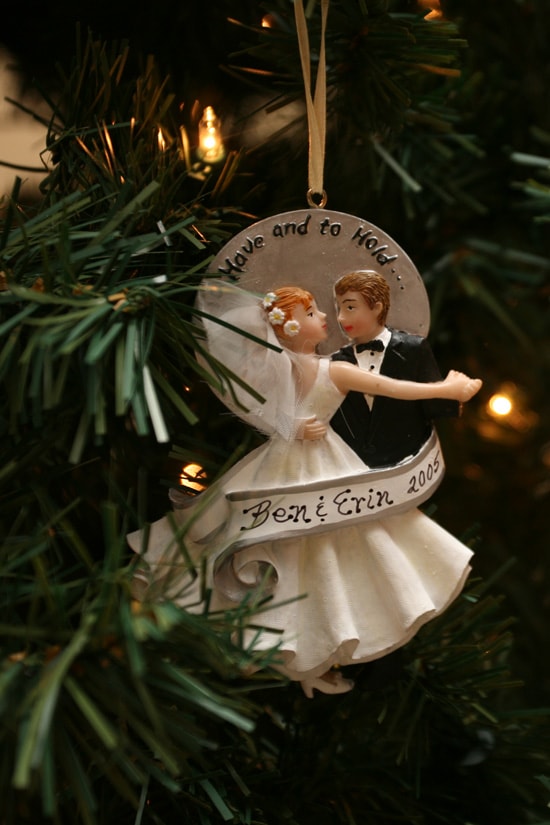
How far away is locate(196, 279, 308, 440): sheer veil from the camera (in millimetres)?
531

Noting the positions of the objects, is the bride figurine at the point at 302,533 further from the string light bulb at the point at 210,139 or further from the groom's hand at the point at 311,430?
the string light bulb at the point at 210,139

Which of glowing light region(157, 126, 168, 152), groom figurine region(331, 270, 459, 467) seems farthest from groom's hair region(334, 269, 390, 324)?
glowing light region(157, 126, 168, 152)

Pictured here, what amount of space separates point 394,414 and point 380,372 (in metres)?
0.02

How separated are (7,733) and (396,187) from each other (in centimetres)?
50

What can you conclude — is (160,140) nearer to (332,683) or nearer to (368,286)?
(368,286)

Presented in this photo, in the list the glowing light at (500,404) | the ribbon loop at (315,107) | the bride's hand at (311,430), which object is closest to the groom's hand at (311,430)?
the bride's hand at (311,430)

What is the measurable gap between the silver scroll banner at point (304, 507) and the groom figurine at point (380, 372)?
0.02 m

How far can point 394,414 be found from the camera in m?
0.55

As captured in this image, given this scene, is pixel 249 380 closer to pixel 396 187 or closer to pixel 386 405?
pixel 386 405

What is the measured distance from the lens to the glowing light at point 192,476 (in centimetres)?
58

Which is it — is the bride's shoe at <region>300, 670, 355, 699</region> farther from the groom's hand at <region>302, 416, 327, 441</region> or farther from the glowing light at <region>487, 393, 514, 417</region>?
the glowing light at <region>487, 393, 514, 417</region>

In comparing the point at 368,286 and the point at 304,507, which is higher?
the point at 368,286

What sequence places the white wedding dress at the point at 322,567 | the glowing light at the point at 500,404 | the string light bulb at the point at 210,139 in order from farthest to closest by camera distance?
the glowing light at the point at 500,404 → the string light bulb at the point at 210,139 → the white wedding dress at the point at 322,567

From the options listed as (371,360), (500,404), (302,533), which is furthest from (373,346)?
(500,404)
